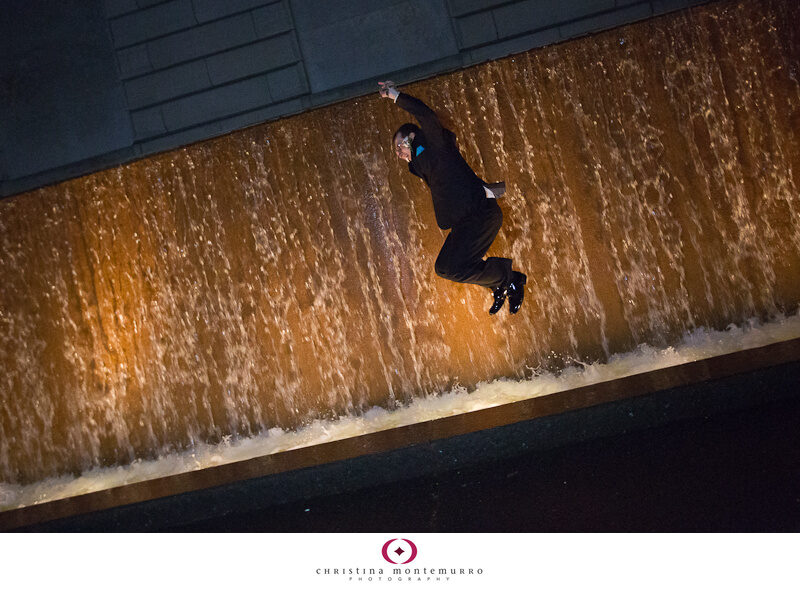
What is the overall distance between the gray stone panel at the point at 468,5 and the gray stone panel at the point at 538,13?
0.25ft

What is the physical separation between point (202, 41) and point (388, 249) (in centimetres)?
262

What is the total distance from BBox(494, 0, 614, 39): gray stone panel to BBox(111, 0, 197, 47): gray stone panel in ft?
9.34

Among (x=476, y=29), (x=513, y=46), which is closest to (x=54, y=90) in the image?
(x=476, y=29)

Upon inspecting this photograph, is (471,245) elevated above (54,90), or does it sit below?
below

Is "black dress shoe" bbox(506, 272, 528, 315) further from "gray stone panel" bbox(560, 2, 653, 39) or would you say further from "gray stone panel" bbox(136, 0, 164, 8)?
"gray stone panel" bbox(136, 0, 164, 8)

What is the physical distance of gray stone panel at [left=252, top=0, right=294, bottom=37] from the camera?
5258 mm

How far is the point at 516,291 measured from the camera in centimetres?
464

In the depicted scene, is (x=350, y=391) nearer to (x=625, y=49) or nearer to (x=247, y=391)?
(x=247, y=391)

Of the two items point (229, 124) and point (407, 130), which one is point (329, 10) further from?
point (407, 130)

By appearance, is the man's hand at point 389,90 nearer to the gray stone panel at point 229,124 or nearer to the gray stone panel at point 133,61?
the gray stone panel at point 229,124

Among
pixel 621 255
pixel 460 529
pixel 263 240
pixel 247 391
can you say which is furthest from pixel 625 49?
pixel 247 391

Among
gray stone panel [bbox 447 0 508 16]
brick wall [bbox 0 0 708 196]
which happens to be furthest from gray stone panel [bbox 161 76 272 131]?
gray stone panel [bbox 447 0 508 16]
